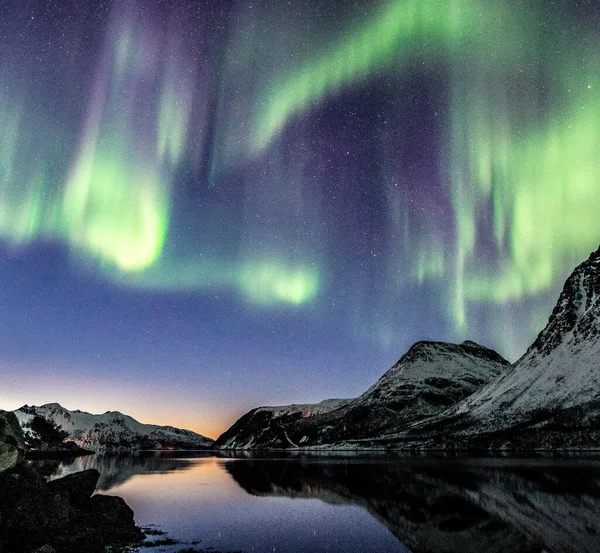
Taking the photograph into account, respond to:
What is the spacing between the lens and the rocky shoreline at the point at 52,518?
26078 mm

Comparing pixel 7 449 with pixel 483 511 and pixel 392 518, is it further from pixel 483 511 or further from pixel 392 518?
pixel 483 511

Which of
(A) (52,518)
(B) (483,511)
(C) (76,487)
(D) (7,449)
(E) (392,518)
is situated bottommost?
(E) (392,518)

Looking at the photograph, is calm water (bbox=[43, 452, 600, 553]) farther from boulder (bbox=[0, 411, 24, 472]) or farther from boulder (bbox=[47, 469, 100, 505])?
boulder (bbox=[0, 411, 24, 472])

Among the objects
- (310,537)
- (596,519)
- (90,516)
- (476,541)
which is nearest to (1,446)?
(90,516)

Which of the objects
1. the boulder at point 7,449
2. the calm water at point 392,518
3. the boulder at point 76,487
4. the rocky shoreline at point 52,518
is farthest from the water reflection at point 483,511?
the boulder at point 7,449

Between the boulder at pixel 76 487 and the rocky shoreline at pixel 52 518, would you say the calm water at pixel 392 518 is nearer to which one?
the rocky shoreline at pixel 52 518

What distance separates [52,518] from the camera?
28.8 m

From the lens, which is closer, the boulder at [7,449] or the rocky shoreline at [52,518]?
the rocky shoreline at [52,518]

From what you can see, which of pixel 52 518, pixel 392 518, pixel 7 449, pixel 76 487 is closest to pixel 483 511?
pixel 392 518

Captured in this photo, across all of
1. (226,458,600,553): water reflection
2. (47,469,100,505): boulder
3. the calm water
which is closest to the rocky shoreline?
(47,469,100,505): boulder

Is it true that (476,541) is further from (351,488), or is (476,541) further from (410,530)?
(351,488)

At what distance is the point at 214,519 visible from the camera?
41.4 m

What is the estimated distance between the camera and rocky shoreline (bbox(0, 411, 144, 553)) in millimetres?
26078

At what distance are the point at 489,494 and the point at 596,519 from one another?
730 inches
